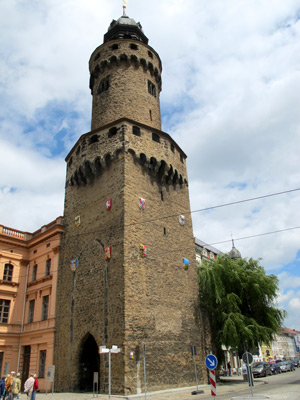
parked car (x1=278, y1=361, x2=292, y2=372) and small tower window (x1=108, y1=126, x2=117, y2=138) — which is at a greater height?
small tower window (x1=108, y1=126, x2=117, y2=138)

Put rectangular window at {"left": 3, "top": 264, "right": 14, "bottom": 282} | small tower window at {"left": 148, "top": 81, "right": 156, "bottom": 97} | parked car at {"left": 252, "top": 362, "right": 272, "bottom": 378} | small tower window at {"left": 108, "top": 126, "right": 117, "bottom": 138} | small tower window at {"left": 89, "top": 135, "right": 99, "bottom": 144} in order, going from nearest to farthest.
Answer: small tower window at {"left": 108, "top": 126, "right": 117, "bottom": 138} < small tower window at {"left": 89, "top": 135, "right": 99, "bottom": 144} < rectangular window at {"left": 3, "top": 264, "right": 14, "bottom": 282} < small tower window at {"left": 148, "top": 81, "right": 156, "bottom": 97} < parked car at {"left": 252, "top": 362, "right": 272, "bottom": 378}

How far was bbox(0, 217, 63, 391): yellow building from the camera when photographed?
21.8 meters

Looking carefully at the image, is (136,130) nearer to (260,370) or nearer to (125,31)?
(125,31)

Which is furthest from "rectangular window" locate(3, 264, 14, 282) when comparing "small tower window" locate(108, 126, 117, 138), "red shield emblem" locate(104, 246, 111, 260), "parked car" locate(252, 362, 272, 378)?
"parked car" locate(252, 362, 272, 378)

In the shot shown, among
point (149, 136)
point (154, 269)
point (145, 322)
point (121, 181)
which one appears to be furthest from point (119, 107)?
point (145, 322)

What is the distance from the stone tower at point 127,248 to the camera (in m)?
16.9

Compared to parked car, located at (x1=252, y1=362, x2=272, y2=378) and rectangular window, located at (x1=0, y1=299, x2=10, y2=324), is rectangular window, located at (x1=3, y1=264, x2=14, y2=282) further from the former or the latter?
parked car, located at (x1=252, y1=362, x2=272, y2=378)

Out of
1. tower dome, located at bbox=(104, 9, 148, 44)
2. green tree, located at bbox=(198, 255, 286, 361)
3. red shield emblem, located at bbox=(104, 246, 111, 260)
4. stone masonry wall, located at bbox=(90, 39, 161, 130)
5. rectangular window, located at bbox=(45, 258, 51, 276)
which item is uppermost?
tower dome, located at bbox=(104, 9, 148, 44)

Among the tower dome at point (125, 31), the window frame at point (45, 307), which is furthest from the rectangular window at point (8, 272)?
the tower dome at point (125, 31)

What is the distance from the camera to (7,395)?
1407cm

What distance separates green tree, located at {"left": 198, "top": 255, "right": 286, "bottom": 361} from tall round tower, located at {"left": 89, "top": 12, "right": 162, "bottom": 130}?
11.0 meters

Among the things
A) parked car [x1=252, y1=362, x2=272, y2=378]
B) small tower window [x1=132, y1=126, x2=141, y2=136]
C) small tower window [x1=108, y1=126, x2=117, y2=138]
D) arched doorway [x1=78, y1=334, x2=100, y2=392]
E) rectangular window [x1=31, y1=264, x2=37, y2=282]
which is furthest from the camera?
parked car [x1=252, y1=362, x2=272, y2=378]

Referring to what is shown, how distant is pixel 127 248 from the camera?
1791cm

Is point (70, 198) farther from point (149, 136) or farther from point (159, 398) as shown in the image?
point (159, 398)
